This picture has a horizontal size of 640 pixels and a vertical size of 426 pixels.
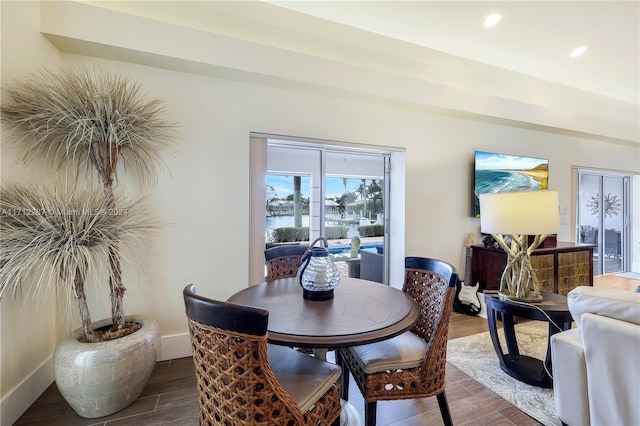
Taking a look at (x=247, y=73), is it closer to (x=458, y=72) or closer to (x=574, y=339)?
(x=458, y=72)

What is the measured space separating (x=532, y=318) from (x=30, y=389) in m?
3.50

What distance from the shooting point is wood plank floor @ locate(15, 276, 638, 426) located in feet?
5.65

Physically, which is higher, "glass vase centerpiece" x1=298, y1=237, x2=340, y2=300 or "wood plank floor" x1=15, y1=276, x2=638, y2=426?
"glass vase centerpiece" x1=298, y1=237, x2=340, y2=300

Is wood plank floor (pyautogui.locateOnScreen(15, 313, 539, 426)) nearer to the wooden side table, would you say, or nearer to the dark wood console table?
the wooden side table

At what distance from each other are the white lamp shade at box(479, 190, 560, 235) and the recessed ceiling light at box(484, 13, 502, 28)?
2.04m

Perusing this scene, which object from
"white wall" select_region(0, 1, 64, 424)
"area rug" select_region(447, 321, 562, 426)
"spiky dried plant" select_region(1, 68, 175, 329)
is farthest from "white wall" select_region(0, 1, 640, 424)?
"area rug" select_region(447, 321, 562, 426)

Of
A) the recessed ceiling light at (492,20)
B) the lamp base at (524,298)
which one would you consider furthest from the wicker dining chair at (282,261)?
the recessed ceiling light at (492,20)

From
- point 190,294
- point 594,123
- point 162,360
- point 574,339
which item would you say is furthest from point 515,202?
point 594,123

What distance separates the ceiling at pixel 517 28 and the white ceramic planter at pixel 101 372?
3184 mm

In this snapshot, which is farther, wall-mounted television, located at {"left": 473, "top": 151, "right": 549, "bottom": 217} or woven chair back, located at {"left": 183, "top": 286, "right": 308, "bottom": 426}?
wall-mounted television, located at {"left": 473, "top": 151, "right": 549, "bottom": 217}

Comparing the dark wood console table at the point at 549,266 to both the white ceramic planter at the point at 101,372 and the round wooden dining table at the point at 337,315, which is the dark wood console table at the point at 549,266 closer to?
the round wooden dining table at the point at 337,315

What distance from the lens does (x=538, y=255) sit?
3586 millimetres

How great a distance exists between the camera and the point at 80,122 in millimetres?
1869

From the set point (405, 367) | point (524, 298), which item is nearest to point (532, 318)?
point (524, 298)
